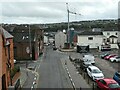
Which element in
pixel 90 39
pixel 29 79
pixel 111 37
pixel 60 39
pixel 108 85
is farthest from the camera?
pixel 60 39

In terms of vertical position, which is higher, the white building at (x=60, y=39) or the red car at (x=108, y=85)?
the white building at (x=60, y=39)

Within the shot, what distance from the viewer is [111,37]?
71750 mm

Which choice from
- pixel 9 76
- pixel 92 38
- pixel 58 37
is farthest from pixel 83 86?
pixel 58 37

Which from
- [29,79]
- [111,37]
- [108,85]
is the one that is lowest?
[29,79]

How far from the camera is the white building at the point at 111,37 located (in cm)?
6941

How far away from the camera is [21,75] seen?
3138 centimetres

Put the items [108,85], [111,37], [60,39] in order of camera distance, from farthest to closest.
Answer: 1. [60,39]
2. [111,37]
3. [108,85]

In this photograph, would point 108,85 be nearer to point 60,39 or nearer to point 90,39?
point 90,39

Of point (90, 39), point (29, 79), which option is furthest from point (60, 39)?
point (29, 79)

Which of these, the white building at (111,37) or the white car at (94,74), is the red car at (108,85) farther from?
the white building at (111,37)

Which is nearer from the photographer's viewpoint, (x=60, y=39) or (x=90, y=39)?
(x=90, y=39)

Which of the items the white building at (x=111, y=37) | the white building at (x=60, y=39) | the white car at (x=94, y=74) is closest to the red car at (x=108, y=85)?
the white car at (x=94, y=74)

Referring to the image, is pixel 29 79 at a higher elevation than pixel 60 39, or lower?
lower

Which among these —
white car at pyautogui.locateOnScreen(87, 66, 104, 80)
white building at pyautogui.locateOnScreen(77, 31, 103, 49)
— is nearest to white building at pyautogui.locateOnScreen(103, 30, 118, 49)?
white building at pyautogui.locateOnScreen(77, 31, 103, 49)
